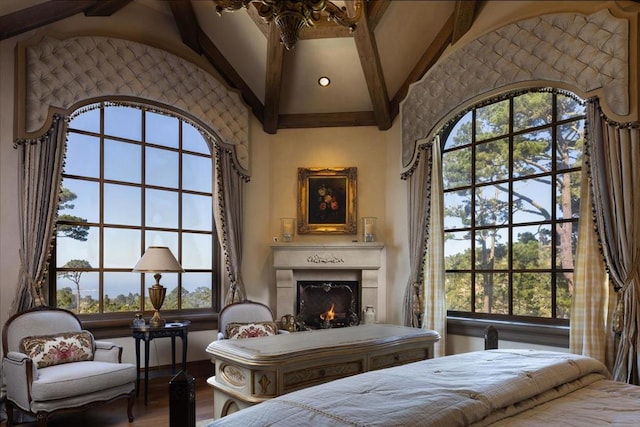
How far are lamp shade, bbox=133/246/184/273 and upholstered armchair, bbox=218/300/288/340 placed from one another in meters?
0.68

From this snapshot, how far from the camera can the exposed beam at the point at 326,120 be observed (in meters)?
5.91

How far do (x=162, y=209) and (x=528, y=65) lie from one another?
3.89 meters

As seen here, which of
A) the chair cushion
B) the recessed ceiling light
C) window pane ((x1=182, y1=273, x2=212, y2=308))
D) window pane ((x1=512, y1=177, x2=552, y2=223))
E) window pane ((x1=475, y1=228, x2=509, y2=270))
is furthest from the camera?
the recessed ceiling light

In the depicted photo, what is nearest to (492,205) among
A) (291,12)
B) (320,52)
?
(320,52)

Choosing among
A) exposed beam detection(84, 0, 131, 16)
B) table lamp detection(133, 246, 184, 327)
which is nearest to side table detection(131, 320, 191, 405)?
table lamp detection(133, 246, 184, 327)

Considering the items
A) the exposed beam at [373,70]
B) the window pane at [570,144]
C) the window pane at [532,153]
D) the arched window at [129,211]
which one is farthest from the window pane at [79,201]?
the window pane at [570,144]

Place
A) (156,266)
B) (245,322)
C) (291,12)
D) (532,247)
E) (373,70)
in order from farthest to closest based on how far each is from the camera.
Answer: (373,70), (245,322), (532,247), (156,266), (291,12)

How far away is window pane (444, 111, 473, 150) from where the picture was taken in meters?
5.05

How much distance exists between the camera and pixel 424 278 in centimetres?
515

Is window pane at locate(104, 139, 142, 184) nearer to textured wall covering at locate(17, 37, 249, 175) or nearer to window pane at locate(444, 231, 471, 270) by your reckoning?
textured wall covering at locate(17, 37, 249, 175)

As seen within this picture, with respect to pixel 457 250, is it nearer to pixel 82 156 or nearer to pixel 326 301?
pixel 326 301

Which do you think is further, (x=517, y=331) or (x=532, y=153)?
(x=532, y=153)

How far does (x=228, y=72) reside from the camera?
18.6 ft

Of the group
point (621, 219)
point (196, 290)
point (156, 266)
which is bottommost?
point (196, 290)
